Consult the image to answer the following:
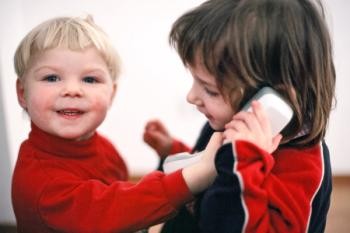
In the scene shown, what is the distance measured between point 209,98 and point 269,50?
0.13 m

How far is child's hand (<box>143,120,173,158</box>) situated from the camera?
43.5 inches

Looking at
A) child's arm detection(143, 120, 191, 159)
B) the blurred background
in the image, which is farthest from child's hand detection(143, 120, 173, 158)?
the blurred background

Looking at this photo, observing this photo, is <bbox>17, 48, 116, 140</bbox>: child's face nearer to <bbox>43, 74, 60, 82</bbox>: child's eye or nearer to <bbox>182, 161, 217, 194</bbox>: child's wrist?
<bbox>43, 74, 60, 82</bbox>: child's eye

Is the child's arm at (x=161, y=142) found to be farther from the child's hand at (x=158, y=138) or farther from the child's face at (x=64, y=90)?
the child's face at (x=64, y=90)

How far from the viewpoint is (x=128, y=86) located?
1364mm

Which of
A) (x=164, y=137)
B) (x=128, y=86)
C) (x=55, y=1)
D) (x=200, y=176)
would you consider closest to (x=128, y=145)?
(x=128, y=86)

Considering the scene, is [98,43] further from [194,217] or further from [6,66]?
[194,217]

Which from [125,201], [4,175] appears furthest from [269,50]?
[4,175]

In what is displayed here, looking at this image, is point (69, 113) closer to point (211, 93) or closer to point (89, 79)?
point (89, 79)

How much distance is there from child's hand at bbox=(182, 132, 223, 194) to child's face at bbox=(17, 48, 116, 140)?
0.24 meters

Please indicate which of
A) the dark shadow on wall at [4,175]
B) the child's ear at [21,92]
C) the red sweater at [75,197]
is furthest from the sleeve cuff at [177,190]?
the dark shadow on wall at [4,175]

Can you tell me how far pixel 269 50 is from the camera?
24.7 inches

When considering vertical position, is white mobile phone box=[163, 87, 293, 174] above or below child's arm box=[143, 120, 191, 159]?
above

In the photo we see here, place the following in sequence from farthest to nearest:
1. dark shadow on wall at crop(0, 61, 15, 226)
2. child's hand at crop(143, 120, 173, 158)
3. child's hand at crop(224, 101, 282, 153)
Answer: child's hand at crop(143, 120, 173, 158) → dark shadow on wall at crop(0, 61, 15, 226) → child's hand at crop(224, 101, 282, 153)
